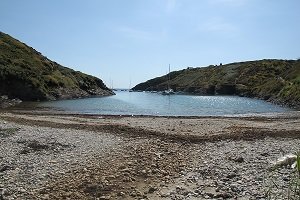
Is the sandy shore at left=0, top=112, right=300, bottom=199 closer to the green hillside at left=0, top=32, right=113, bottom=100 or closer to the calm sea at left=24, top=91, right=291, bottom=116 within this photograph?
the calm sea at left=24, top=91, right=291, bottom=116

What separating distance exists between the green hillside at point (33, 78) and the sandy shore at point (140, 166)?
74.9m

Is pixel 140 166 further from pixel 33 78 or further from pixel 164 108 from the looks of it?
pixel 33 78

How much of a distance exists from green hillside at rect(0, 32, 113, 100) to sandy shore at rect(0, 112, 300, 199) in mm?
74925

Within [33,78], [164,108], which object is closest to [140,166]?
[164,108]

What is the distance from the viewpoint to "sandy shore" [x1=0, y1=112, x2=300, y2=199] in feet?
54.1

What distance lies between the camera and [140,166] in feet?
69.0

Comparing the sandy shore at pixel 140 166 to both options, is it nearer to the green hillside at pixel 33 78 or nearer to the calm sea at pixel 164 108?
the calm sea at pixel 164 108

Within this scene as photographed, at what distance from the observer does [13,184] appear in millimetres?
17203

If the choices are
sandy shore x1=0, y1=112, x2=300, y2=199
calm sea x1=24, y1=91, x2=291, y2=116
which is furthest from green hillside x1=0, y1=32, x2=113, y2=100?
sandy shore x1=0, y1=112, x2=300, y2=199

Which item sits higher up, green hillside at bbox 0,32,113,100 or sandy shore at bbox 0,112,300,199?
green hillside at bbox 0,32,113,100

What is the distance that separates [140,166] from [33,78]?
317 feet

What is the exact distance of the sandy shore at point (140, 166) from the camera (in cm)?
1650

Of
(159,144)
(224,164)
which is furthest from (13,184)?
(159,144)

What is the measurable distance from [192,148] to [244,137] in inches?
263
